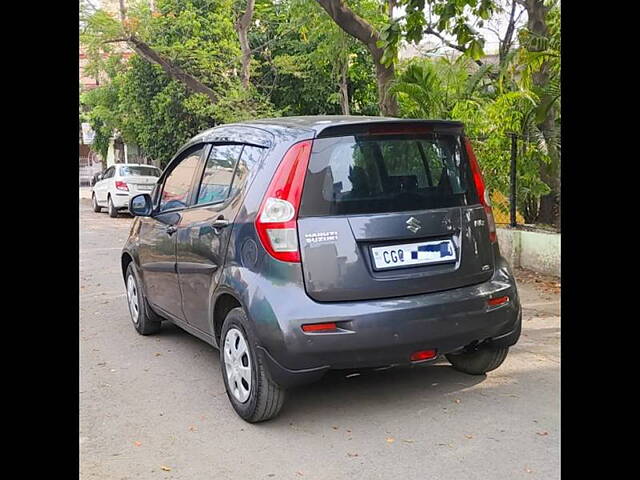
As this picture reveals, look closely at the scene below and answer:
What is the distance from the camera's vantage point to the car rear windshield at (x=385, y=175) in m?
4.11

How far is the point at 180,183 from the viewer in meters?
5.62

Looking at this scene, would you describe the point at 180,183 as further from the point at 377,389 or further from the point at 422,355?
the point at 422,355

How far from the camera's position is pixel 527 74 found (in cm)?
929

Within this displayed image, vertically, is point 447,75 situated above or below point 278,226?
above

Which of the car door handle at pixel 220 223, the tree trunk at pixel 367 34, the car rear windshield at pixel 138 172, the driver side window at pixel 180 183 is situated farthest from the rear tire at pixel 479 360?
the car rear windshield at pixel 138 172

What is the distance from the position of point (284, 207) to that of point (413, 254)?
826mm

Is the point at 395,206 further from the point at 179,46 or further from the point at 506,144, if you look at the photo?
the point at 179,46

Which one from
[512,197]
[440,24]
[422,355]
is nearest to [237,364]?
[422,355]

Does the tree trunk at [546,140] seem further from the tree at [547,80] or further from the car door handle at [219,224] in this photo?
the car door handle at [219,224]

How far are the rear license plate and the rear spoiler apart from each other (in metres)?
0.73

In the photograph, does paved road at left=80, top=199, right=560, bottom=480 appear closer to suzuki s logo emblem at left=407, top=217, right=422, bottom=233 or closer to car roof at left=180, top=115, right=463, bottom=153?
suzuki s logo emblem at left=407, top=217, right=422, bottom=233

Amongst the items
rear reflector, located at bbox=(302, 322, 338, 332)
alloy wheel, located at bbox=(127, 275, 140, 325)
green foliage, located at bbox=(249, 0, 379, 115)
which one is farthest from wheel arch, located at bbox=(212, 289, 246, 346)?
green foliage, located at bbox=(249, 0, 379, 115)
